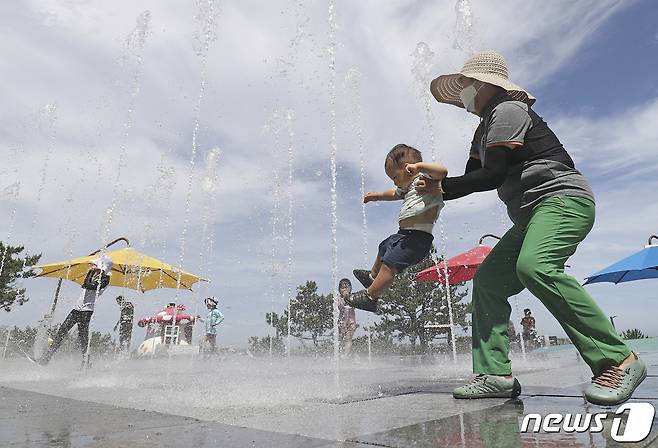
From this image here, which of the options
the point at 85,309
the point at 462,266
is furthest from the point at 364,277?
the point at 462,266

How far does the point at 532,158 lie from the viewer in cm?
239

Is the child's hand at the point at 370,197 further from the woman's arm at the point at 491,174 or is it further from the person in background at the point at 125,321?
the person in background at the point at 125,321

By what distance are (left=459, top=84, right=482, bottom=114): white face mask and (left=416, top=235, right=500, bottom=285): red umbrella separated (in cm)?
930

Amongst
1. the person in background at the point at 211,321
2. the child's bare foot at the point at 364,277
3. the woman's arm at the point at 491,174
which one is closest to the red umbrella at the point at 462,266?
the person in background at the point at 211,321

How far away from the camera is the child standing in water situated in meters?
2.90

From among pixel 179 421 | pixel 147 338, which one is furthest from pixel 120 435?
pixel 147 338

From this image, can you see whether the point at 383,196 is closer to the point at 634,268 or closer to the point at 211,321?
the point at 634,268

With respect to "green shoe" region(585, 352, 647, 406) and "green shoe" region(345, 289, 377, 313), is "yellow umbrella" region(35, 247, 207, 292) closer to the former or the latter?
"green shoe" region(345, 289, 377, 313)

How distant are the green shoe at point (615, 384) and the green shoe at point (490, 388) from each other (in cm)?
66

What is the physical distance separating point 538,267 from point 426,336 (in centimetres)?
1832

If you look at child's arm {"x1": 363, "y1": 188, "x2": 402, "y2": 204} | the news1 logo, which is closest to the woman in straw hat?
the news1 logo

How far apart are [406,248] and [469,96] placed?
3.43 feet

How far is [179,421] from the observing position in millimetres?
2012

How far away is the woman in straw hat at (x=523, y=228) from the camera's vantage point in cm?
207
